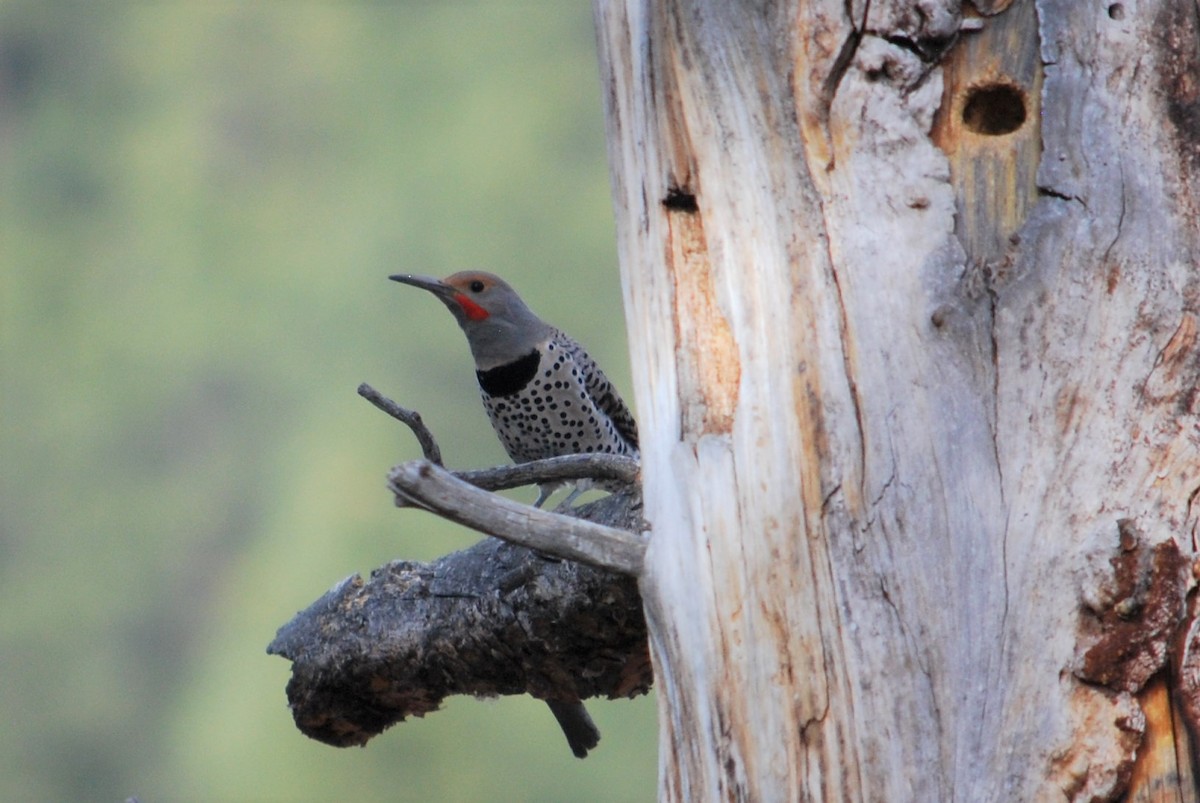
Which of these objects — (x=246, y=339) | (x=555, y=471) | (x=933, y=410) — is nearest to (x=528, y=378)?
(x=555, y=471)

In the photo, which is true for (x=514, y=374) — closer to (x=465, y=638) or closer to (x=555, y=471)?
(x=465, y=638)

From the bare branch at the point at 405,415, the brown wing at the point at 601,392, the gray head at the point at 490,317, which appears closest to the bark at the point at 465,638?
the bare branch at the point at 405,415

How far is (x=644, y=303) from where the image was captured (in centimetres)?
215

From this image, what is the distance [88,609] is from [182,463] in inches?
69.4

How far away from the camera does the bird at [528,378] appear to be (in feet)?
14.3

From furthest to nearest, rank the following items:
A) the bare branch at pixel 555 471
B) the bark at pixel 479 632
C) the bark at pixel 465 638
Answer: the bark at pixel 465 638 → the bark at pixel 479 632 → the bare branch at pixel 555 471

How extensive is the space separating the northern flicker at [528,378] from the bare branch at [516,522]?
2272 millimetres

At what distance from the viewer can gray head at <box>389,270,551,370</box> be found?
4.40 metres

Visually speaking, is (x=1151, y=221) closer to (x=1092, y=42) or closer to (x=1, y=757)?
(x=1092, y=42)

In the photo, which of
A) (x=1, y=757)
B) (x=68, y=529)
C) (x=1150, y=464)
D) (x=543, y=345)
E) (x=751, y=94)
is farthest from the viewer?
(x=68, y=529)

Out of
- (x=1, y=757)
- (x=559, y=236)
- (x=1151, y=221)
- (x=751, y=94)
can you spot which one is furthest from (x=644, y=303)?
(x=1, y=757)

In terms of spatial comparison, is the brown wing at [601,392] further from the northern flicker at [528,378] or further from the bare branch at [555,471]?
the bare branch at [555,471]

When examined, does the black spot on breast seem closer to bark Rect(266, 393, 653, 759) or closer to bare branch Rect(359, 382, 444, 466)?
bark Rect(266, 393, 653, 759)

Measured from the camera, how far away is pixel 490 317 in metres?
4.43
